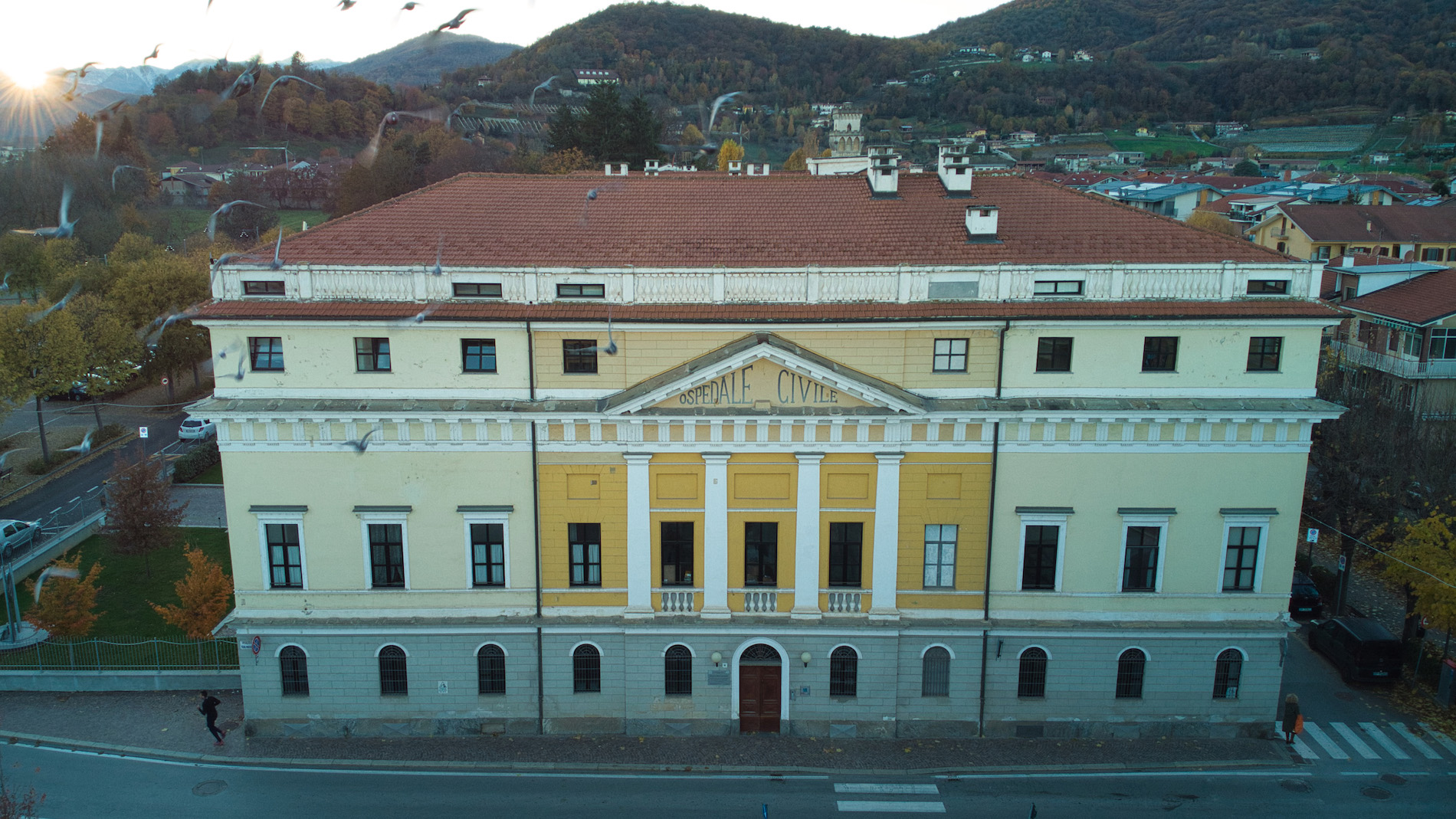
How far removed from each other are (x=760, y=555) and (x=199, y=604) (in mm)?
17857

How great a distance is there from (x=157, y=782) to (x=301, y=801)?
4.08 meters

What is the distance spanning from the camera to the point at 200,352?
56.4 metres

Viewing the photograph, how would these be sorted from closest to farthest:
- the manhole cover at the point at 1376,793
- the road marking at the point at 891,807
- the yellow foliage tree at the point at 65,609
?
the road marking at the point at 891,807 < the manhole cover at the point at 1376,793 < the yellow foliage tree at the point at 65,609

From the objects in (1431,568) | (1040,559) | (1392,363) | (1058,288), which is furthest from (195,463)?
(1392,363)

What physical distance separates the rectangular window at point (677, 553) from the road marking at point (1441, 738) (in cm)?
2147

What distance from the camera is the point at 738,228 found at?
84.4ft

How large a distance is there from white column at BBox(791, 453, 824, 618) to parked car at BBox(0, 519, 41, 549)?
31617mm

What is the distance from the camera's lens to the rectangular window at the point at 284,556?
79.0 feet

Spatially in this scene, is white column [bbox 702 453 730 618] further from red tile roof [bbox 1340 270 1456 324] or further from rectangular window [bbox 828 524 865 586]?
red tile roof [bbox 1340 270 1456 324]

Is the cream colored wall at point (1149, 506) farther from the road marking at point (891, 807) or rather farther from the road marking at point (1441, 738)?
the road marking at point (1441, 738)

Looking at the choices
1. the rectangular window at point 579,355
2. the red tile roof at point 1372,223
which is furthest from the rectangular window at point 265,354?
the red tile roof at point 1372,223

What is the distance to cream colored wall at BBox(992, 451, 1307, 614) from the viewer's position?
23.7 m

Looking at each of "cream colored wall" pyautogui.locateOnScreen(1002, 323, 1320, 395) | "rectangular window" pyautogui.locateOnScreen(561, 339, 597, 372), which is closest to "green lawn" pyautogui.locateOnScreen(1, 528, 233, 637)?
"rectangular window" pyautogui.locateOnScreen(561, 339, 597, 372)

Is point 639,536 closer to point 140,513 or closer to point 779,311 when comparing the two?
point 779,311
